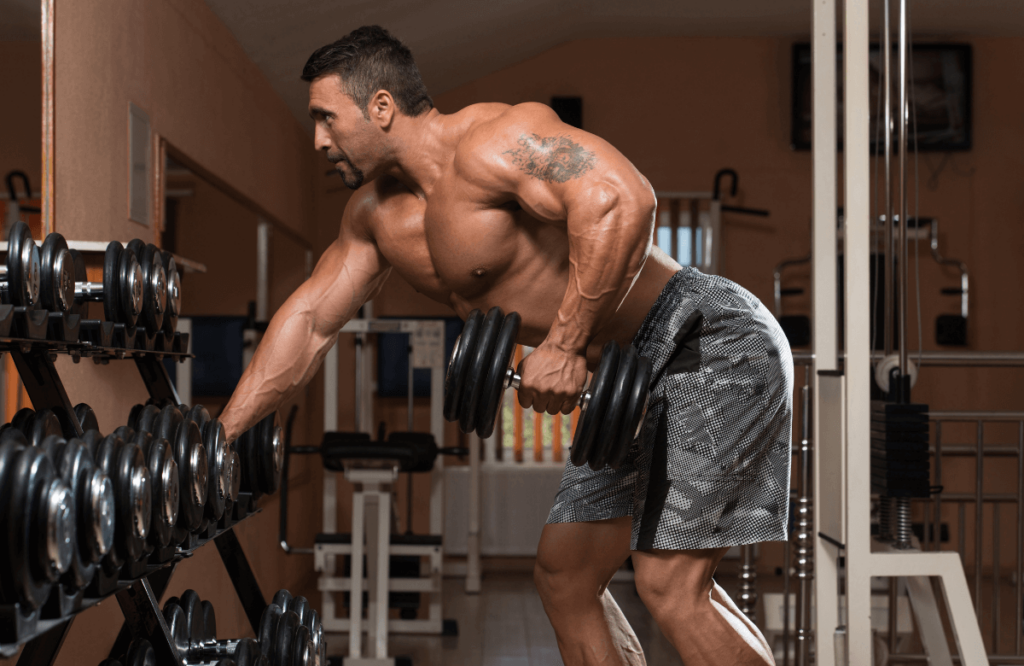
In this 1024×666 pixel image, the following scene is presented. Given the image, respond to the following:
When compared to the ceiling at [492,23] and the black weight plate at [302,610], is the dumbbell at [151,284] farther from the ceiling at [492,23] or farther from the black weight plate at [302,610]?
the ceiling at [492,23]

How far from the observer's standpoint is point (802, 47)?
495 cm

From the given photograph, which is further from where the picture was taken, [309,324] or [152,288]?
[309,324]

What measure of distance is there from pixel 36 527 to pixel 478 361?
593mm

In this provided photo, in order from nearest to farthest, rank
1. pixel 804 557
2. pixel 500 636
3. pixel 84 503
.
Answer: pixel 84 503, pixel 804 557, pixel 500 636

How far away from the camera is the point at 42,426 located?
1226mm

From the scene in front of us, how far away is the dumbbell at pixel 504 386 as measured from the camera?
1.29 meters

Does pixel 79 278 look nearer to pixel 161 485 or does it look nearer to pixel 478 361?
Result: pixel 161 485

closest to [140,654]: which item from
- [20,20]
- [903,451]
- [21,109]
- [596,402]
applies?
[596,402]

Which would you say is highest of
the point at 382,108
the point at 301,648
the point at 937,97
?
the point at 937,97

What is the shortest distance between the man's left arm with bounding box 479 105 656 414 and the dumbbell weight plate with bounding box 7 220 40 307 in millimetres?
673

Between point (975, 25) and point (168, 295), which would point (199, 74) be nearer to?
point (168, 295)

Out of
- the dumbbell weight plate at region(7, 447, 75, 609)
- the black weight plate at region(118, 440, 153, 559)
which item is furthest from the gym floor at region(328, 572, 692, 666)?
the dumbbell weight plate at region(7, 447, 75, 609)

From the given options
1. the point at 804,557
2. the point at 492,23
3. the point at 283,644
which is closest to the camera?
the point at 283,644

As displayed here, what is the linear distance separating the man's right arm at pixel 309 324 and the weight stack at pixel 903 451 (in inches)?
41.7
